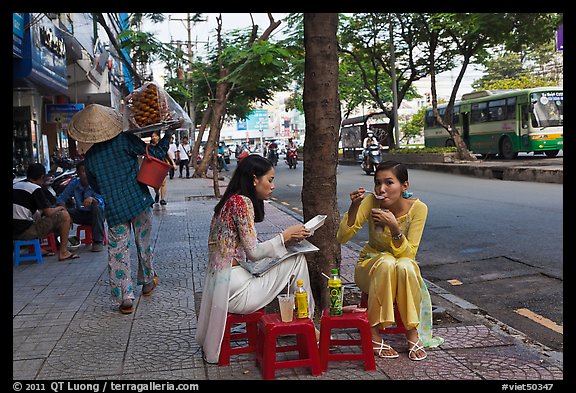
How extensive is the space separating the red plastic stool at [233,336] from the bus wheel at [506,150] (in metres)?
23.0

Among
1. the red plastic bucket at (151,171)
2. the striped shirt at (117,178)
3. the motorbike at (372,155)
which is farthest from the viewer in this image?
the motorbike at (372,155)

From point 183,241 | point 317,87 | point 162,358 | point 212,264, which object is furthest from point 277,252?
point 183,241

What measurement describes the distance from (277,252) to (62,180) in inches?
305

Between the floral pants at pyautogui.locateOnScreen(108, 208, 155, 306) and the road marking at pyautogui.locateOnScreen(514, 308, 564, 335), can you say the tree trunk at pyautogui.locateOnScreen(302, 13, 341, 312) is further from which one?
the road marking at pyautogui.locateOnScreen(514, 308, 564, 335)

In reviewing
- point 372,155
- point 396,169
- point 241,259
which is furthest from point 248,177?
point 372,155

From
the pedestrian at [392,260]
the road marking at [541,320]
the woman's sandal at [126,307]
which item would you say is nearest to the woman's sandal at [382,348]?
the pedestrian at [392,260]

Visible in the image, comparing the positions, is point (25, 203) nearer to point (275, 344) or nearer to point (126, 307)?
point (126, 307)

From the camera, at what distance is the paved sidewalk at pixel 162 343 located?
3695 millimetres

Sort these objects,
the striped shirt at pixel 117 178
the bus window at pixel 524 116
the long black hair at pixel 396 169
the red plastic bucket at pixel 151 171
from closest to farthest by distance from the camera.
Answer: the long black hair at pixel 396 169, the striped shirt at pixel 117 178, the red plastic bucket at pixel 151 171, the bus window at pixel 524 116

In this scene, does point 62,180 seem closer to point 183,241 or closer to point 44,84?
point 183,241

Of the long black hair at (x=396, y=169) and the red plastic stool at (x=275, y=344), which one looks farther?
the long black hair at (x=396, y=169)

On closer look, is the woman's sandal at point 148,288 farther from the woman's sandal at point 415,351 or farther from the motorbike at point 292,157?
the motorbike at point 292,157

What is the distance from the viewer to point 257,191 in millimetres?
3947
